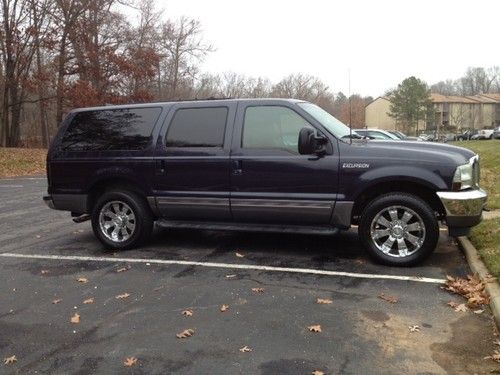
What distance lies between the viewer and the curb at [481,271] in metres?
4.28

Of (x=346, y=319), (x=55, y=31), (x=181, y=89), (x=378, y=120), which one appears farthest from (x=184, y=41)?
(x=378, y=120)

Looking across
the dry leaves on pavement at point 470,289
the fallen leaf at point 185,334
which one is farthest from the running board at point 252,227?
the fallen leaf at point 185,334

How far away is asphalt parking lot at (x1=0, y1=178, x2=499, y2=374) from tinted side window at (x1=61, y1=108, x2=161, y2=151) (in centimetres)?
145

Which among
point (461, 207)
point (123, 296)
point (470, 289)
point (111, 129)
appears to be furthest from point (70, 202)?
point (470, 289)

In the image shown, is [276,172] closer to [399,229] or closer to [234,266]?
[234,266]

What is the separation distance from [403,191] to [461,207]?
0.65m

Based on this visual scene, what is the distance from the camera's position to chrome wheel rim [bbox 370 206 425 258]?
220 inches

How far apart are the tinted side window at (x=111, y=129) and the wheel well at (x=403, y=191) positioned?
2.89 m

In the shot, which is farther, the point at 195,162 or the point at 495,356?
the point at 195,162

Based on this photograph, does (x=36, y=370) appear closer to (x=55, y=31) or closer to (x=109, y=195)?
(x=109, y=195)

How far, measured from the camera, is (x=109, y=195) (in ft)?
22.2

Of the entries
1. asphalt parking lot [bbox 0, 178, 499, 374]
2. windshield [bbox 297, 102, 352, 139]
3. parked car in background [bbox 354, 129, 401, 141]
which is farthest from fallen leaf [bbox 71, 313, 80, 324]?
parked car in background [bbox 354, 129, 401, 141]

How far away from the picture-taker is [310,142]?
221 inches

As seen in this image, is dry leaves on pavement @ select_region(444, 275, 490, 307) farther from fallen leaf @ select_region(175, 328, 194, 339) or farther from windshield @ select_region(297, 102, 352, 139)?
fallen leaf @ select_region(175, 328, 194, 339)
